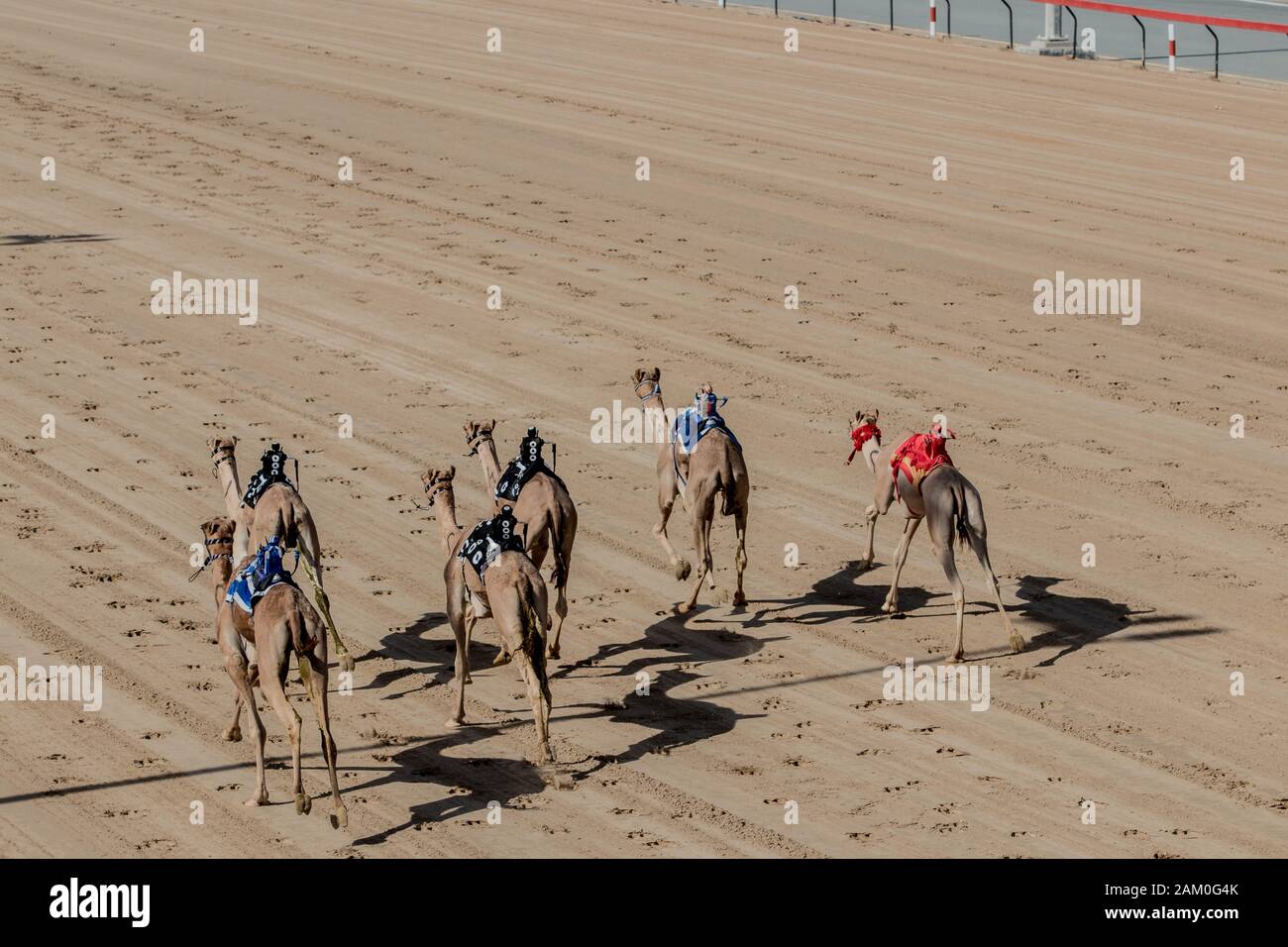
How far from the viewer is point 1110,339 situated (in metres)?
23.5

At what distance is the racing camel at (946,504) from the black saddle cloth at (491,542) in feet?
10.8

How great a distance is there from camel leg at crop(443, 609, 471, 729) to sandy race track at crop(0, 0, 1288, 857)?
0.29 meters

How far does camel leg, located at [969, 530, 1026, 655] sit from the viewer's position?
1489 centimetres

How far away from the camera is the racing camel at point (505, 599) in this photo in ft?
42.8

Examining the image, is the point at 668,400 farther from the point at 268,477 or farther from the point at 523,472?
the point at 268,477

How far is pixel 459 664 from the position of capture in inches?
547

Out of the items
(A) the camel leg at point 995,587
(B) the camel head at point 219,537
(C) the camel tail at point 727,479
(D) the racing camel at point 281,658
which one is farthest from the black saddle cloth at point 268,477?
(A) the camel leg at point 995,587

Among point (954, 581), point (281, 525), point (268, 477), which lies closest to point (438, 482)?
point (281, 525)

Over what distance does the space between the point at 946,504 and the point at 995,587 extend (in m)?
0.81

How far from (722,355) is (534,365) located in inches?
83.9

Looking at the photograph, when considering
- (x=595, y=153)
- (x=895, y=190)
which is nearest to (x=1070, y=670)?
(x=895, y=190)

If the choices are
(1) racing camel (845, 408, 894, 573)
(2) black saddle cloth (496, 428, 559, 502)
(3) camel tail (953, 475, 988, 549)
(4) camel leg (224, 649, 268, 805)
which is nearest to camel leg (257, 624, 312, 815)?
(4) camel leg (224, 649, 268, 805)

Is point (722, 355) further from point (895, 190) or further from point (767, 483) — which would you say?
point (895, 190)
